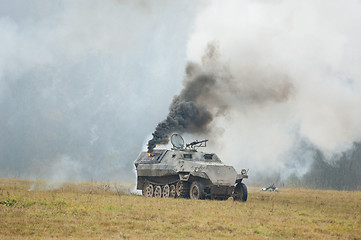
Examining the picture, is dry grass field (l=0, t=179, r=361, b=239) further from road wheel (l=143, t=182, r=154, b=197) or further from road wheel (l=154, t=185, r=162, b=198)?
road wheel (l=143, t=182, r=154, b=197)

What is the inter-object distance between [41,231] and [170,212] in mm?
6191

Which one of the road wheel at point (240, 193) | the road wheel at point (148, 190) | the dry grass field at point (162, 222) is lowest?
the dry grass field at point (162, 222)

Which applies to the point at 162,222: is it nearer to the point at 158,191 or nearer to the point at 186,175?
the point at 186,175

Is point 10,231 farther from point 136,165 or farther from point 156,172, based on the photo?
point 136,165

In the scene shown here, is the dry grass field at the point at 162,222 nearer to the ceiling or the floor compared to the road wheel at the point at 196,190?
nearer to the floor

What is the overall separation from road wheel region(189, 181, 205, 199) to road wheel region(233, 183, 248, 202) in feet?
8.65

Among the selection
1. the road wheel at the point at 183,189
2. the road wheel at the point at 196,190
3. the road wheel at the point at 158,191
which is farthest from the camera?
the road wheel at the point at 158,191

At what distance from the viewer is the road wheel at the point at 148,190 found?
32.5m

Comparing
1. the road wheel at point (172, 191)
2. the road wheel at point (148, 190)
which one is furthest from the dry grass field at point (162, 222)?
the road wheel at point (148, 190)

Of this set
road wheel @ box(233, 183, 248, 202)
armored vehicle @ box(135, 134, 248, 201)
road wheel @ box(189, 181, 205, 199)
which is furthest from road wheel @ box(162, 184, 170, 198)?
road wheel @ box(233, 183, 248, 202)

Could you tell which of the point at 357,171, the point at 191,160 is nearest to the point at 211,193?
the point at 191,160

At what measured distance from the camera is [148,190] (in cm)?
3306

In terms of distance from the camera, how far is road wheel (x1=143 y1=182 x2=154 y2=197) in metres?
32.5

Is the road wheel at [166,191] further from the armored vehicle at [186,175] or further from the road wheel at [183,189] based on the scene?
the road wheel at [183,189]
